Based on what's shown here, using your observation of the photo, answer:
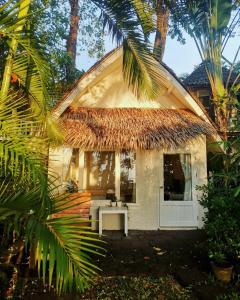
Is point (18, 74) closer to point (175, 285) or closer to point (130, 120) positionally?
point (175, 285)

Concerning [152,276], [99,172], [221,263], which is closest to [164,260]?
[152,276]

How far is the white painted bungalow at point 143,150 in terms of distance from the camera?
8.05 m

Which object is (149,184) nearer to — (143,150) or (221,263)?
(143,150)

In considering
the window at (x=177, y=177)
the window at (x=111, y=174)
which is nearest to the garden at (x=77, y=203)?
the window at (x=177, y=177)

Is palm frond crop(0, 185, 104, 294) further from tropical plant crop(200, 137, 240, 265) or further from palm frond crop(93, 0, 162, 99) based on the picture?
tropical plant crop(200, 137, 240, 265)

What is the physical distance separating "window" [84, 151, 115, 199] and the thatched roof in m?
1.99

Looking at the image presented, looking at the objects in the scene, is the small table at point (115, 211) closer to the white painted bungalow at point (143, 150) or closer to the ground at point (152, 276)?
the white painted bungalow at point (143, 150)

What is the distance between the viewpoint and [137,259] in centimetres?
570

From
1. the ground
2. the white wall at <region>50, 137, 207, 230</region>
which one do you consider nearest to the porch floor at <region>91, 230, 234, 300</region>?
the ground

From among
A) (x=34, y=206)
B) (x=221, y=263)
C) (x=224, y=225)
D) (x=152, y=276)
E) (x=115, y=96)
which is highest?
(x=115, y=96)

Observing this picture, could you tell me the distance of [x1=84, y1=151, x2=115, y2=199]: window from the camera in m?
10.6

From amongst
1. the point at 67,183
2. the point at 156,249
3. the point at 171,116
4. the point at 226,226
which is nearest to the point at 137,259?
the point at 156,249

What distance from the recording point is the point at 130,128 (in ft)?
27.1

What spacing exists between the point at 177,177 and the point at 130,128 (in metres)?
2.24
